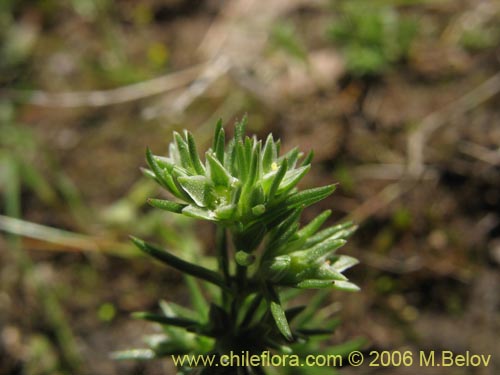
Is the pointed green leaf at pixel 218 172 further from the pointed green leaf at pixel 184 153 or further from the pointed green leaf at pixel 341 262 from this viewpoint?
the pointed green leaf at pixel 341 262

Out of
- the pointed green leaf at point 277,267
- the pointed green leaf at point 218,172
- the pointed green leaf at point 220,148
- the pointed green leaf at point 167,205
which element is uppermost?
the pointed green leaf at point 220,148

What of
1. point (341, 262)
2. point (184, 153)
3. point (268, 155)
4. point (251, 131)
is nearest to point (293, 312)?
point (341, 262)

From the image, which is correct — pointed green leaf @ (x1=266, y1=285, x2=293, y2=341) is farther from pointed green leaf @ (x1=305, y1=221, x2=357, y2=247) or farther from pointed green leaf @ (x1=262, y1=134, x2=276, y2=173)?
pointed green leaf @ (x1=262, y1=134, x2=276, y2=173)

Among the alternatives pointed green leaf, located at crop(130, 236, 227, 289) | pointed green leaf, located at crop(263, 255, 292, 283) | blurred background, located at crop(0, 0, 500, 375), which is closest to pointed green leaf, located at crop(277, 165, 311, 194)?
pointed green leaf, located at crop(263, 255, 292, 283)

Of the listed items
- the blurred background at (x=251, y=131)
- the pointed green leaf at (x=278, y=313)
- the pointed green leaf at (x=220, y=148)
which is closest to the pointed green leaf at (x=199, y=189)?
the pointed green leaf at (x=220, y=148)

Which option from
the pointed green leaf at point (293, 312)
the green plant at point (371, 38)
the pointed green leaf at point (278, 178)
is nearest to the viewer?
the pointed green leaf at point (278, 178)

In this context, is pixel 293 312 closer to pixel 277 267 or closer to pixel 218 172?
pixel 277 267

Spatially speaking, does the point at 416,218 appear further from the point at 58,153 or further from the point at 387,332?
the point at 58,153
